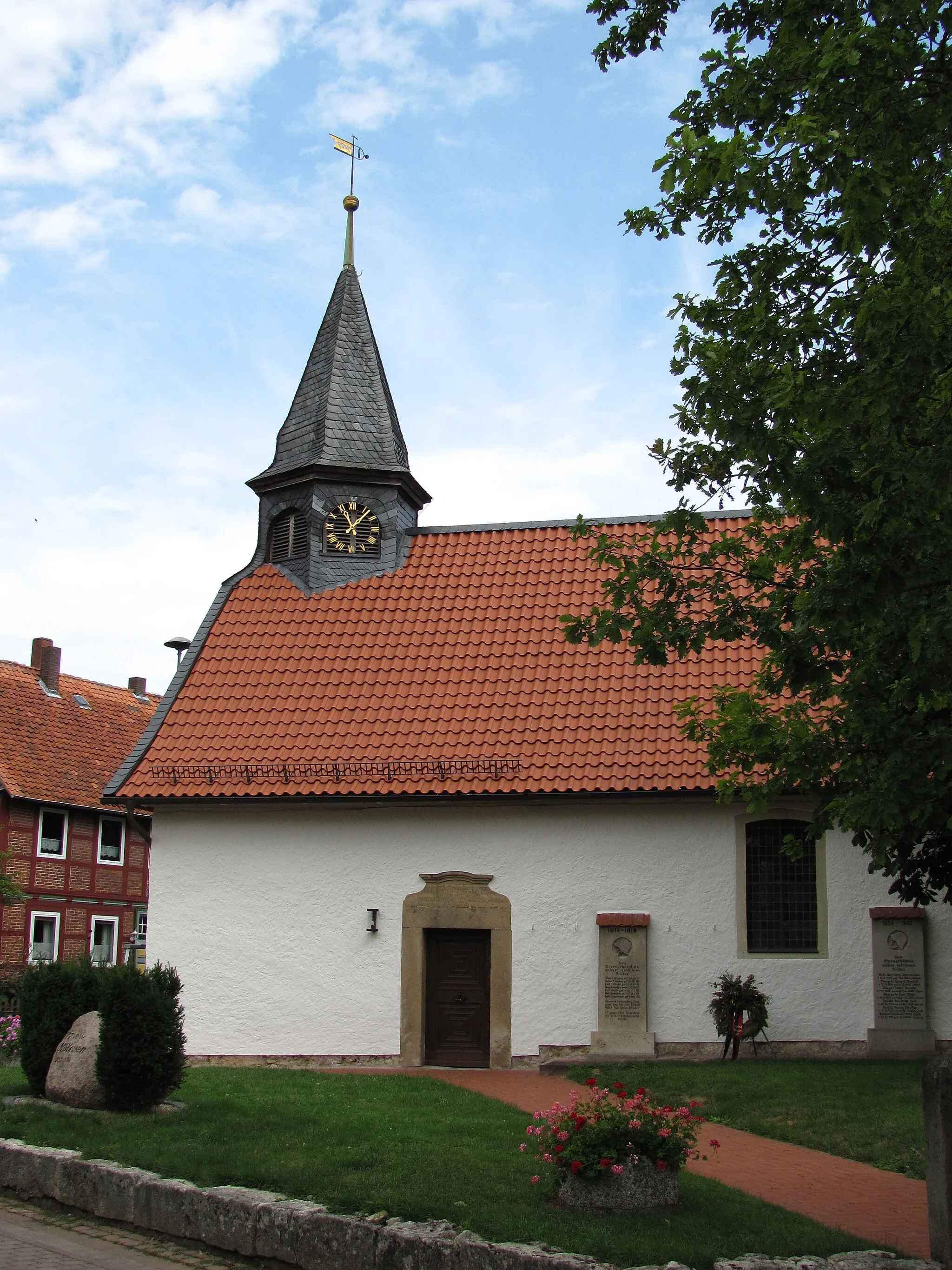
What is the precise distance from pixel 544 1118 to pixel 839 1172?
2.51 meters

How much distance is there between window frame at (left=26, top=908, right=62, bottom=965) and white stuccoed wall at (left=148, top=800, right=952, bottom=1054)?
1534 cm

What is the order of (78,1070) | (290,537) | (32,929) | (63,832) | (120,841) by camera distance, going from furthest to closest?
(120,841)
(63,832)
(32,929)
(290,537)
(78,1070)

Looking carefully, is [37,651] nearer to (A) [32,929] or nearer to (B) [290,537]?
(A) [32,929]

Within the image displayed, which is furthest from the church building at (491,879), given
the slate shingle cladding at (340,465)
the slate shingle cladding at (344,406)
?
the slate shingle cladding at (344,406)

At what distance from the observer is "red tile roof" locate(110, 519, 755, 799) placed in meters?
16.1

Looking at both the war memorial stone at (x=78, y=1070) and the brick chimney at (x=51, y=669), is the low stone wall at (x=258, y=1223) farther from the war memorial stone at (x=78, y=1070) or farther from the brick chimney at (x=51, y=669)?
the brick chimney at (x=51, y=669)

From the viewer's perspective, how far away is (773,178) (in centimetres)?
699

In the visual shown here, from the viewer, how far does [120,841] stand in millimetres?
34312

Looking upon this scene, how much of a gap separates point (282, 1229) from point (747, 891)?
31.5 feet

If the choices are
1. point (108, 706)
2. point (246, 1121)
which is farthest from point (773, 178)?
point (108, 706)

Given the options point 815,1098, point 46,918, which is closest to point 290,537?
point 815,1098

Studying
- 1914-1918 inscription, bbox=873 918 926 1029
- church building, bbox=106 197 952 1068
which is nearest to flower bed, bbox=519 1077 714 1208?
church building, bbox=106 197 952 1068

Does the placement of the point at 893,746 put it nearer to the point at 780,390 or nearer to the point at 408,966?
the point at 780,390

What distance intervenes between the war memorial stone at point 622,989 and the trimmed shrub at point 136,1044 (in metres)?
6.37
